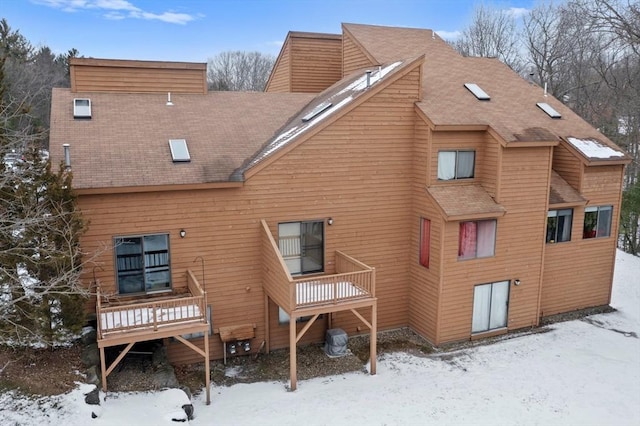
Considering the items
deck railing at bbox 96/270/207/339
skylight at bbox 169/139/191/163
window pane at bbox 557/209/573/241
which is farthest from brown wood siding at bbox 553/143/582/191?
deck railing at bbox 96/270/207/339

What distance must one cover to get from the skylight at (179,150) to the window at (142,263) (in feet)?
6.80

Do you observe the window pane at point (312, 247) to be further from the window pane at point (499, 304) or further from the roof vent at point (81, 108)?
the roof vent at point (81, 108)

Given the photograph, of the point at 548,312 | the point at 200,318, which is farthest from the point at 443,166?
the point at 200,318

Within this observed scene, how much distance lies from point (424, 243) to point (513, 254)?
8.88 feet

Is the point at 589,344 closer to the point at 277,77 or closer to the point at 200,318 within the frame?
the point at 200,318

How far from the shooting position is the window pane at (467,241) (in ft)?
45.1

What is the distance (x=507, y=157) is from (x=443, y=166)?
1763 millimetres

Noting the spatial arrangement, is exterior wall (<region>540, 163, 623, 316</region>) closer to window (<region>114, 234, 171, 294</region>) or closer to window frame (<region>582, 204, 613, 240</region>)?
window frame (<region>582, 204, 613, 240</region>)

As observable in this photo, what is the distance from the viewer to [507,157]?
45.3 ft

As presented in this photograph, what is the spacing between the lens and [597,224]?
16.6 metres

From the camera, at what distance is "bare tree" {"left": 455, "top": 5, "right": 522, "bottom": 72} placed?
3962cm

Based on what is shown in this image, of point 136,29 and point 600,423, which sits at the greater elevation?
point 136,29

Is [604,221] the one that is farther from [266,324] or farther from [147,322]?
[147,322]

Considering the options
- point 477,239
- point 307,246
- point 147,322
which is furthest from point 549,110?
point 147,322
